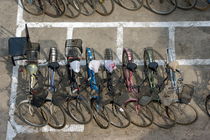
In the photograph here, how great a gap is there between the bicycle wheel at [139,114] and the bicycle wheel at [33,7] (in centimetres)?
402

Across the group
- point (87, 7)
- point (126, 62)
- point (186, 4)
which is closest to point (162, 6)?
point (186, 4)

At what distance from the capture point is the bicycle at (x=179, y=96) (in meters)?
8.23

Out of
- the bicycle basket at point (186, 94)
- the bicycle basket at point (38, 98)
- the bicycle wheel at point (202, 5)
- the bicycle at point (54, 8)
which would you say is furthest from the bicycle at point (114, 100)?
the bicycle wheel at point (202, 5)

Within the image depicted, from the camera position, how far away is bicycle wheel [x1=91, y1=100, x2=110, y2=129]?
8.70m

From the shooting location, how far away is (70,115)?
353 inches

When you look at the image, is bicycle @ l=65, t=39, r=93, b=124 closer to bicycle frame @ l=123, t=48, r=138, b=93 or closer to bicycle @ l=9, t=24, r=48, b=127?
bicycle @ l=9, t=24, r=48, b=127

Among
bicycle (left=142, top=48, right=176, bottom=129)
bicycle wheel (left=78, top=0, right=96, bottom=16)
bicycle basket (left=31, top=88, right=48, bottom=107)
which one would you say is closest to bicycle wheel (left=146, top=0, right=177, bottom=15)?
bicycle wheel (left=78, top=0, right=96, bottom=16)

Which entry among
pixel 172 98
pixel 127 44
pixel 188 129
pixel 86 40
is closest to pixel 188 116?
pixel 188 129

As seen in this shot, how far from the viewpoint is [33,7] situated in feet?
35.6

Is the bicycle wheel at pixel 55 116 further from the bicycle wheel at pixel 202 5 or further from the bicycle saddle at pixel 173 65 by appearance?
the bicycle wheel at pixel 202 5

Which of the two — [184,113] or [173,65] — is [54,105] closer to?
[173,65]

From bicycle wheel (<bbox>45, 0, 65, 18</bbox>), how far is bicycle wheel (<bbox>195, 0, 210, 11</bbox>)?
4.05 metres

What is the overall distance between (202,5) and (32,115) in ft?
19.6

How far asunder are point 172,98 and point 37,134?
3442mm
